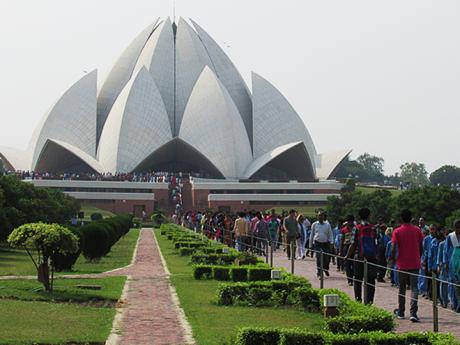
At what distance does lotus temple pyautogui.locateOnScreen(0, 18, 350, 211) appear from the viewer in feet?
151

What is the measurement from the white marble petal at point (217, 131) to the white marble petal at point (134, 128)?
166cm

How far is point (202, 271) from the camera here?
11.6 meters

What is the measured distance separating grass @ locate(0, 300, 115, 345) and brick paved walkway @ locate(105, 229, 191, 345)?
0.20 meters

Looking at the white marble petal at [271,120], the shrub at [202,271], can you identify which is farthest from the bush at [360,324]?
the white marble petal at [271,120]

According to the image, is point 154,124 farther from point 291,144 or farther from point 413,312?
point 413,312

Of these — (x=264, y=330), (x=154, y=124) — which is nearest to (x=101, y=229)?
(x=264, y=330)

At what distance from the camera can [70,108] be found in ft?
174

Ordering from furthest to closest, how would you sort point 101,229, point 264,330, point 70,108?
point 70,108, point 101,229, point 264,330

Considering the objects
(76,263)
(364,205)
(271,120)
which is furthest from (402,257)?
(271,120)

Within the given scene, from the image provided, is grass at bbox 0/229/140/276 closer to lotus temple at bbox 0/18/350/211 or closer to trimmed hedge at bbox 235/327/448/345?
trimmed hedge at bbox 235/327/448/345

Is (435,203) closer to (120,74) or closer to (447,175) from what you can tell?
(120,74)

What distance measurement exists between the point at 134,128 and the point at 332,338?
4487 cm

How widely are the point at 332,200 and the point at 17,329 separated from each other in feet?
96.2

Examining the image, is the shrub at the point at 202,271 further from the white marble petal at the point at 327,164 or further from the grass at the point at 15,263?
the white marble petal at the point at 327,164
